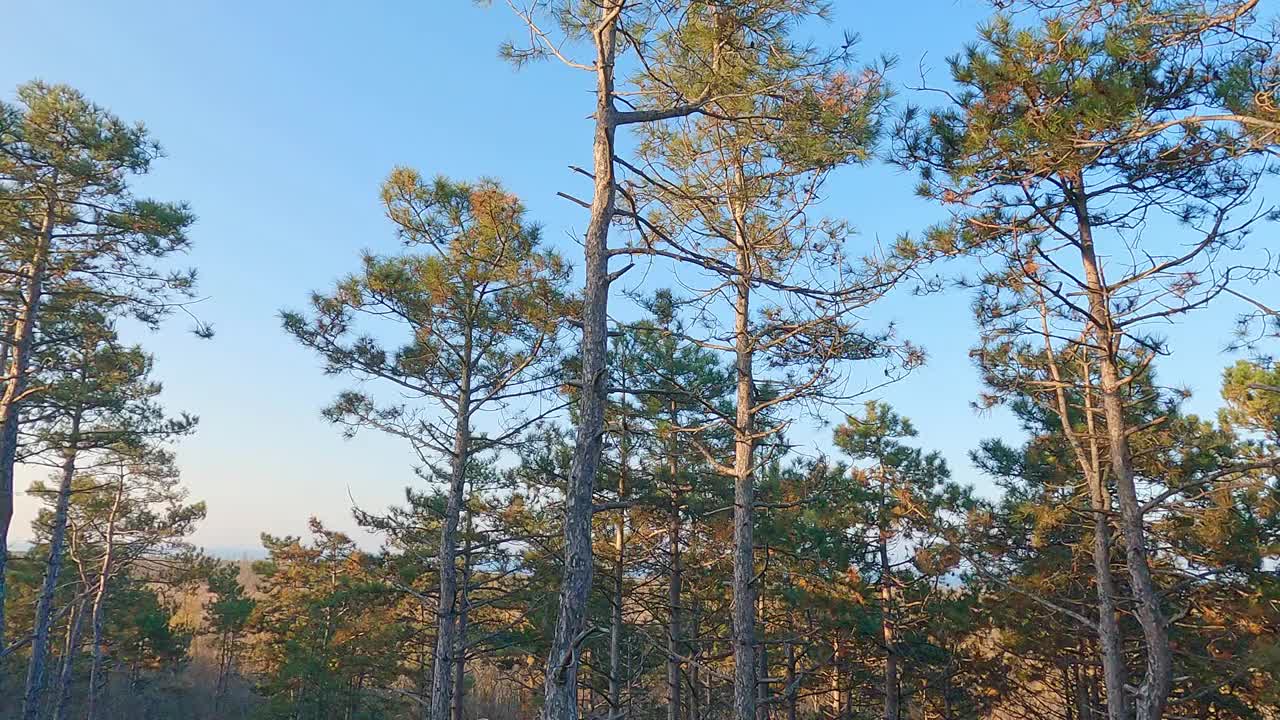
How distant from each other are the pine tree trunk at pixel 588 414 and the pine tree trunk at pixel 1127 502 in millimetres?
5346

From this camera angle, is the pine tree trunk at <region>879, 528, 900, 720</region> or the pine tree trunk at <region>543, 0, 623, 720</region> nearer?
the pine tree trunk at <region>543, 0, 623, 720</region>

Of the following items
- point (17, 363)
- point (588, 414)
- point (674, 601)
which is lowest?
point (674, 601)

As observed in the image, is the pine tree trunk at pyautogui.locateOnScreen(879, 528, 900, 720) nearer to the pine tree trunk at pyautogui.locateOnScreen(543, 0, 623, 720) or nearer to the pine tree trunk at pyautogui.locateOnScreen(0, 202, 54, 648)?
the pine tree trunk at pyautogui.locateOnScreen(543, 0, 623, 720)

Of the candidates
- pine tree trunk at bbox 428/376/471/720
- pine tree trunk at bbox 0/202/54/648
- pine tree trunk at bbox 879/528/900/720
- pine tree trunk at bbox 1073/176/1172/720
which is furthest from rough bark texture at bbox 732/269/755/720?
pine tree trunk at bbox 0/202/54/648

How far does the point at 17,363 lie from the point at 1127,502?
14966mm

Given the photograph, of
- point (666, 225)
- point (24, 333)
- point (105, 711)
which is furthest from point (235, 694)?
point (666, 225)

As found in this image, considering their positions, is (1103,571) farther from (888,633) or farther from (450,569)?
(450,569)

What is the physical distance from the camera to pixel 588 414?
5.88 metres

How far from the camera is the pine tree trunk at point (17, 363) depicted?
10828 mm

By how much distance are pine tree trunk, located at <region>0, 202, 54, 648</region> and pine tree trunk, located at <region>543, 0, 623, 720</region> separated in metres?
9.12

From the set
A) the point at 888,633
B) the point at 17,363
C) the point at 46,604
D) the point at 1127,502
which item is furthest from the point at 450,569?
the point at 46,604

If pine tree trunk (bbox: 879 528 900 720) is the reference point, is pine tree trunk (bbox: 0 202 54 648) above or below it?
above

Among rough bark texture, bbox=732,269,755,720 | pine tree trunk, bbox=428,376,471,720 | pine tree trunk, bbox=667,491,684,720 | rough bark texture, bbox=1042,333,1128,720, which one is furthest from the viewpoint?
pine tree trunk, bbox=667,491,684,720

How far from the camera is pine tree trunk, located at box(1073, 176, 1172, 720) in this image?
7164mm
